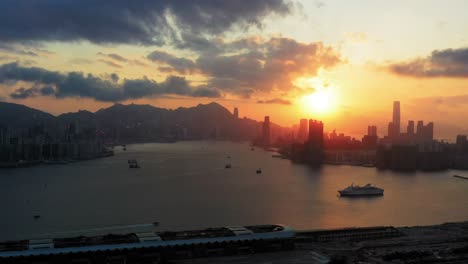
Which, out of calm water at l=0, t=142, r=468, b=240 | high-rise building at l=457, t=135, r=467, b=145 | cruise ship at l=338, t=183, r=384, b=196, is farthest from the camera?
high-rise building at l=457, t=135, r=467, b=145

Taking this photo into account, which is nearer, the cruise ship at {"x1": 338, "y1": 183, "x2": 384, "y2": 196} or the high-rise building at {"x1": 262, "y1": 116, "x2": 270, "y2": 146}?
the cruise ship at {"x1": 338, "y1": 183, "x2": 384, "y2": 196}

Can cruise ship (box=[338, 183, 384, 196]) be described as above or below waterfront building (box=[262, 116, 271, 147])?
below

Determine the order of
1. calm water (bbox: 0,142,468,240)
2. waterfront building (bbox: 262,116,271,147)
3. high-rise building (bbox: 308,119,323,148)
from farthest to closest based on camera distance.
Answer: waterfront building (bbox: 262,116,271,147) → high-rise building (bbox: 308,119,323,148) → calm water (bbox: 0,142,468,240)

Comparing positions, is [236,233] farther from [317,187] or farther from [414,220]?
[317,187]

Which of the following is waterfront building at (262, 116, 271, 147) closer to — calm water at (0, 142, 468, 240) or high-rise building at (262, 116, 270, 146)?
high-rise building at (262, 116, 270, 146)

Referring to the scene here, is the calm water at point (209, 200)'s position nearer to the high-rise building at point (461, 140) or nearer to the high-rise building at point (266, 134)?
the high-rise building at point (461, 140)

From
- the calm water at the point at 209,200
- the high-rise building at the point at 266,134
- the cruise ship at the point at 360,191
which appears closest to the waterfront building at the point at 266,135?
the high-rise building at the point at 266,134

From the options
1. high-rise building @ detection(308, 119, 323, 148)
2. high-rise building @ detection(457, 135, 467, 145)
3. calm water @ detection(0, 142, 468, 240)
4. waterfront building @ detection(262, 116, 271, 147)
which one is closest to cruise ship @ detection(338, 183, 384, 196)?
calm water @ detection(0, 142, 468, 240)
